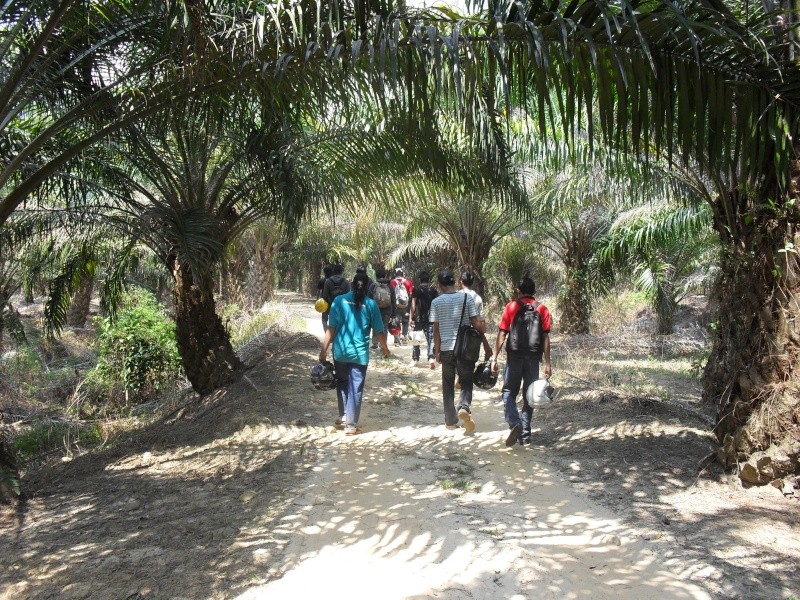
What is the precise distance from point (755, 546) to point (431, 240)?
16540 millimetres

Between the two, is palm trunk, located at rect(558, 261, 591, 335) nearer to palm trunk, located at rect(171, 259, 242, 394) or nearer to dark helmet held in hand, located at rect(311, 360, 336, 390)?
palm trunk, located at rect(171, 259, 242, 394)

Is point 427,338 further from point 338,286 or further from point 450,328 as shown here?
point 450,328

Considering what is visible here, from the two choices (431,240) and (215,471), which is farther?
(431,240)

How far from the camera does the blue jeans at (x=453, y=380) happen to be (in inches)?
256

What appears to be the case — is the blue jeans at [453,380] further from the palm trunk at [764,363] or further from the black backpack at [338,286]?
the black backpack at [338,286]

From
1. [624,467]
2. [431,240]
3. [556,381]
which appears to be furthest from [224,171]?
[431,240]

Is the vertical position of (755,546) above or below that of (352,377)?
below

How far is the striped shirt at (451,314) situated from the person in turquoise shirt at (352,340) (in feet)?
2.13

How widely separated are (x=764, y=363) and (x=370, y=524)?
10.0 ft

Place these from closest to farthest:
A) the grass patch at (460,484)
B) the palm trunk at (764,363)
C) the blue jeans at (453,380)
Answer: the palm trunk at (764,363) < the grass patch at (460,484) < the blue jeans at (453,380)

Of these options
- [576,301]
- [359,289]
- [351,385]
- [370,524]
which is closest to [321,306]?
[359,289]

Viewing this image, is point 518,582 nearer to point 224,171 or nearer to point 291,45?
point 291,45

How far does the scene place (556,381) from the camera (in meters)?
9.05

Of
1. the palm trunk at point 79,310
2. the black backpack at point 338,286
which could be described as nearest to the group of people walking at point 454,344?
the black backpack at point 338,286
